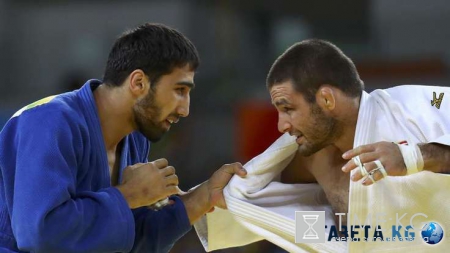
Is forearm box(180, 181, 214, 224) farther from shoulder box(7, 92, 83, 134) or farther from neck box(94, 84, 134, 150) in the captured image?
shoulder box(7, 92, 83, 134)

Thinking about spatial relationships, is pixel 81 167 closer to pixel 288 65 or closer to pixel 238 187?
pixel 238 187

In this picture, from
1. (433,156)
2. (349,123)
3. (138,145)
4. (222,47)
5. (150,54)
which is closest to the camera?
(433,156)


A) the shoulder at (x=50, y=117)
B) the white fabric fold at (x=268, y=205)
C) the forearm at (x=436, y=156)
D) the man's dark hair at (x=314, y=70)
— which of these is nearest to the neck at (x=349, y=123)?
the man's dark hair at (x=314, y=70)

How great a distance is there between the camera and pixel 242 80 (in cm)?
626

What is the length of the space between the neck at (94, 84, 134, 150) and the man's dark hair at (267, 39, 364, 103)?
1.79ft

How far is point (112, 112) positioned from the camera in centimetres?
275

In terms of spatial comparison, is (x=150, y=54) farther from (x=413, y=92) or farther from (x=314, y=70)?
(x=413, y=92)

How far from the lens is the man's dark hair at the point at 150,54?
106 inches

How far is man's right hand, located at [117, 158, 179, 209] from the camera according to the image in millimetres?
2602

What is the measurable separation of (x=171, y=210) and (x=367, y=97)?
86 cm

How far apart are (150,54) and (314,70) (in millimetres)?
596

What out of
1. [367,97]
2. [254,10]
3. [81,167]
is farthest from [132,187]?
[254,10]

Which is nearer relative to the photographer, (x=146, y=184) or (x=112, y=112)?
(x=146, y=184)
